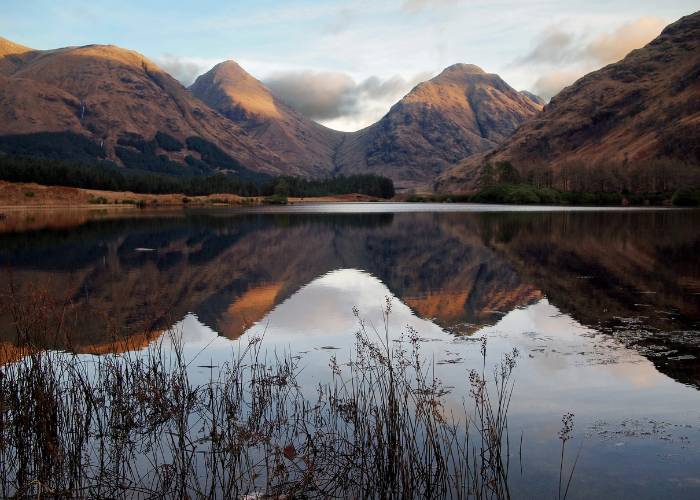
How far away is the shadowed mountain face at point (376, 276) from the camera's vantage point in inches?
758

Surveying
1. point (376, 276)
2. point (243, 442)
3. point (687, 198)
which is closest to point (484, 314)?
point (376, 276)

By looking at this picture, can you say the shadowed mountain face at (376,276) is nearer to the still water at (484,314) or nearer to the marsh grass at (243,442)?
the still water at (484,314)

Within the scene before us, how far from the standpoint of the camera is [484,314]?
22.5 meters

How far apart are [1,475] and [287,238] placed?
4889 centimetres

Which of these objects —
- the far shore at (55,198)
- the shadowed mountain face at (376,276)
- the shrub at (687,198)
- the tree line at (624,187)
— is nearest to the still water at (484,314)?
the shadowed mountain face at (376,276)

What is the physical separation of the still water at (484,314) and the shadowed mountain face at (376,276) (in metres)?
0.14

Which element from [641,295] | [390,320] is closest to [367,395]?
[390,320]

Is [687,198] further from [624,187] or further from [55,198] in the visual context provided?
[55,198]

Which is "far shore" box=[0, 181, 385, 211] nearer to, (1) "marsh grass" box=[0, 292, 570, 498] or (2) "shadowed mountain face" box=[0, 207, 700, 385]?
(2) "shadowed mountain face" box=[0, 207, 700, 385]

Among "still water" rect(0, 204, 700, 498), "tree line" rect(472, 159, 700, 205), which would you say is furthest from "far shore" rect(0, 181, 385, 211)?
"tree line" rect(472, 159, 700, 205)

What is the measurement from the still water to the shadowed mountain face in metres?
0.14

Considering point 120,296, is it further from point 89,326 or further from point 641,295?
point 641,295

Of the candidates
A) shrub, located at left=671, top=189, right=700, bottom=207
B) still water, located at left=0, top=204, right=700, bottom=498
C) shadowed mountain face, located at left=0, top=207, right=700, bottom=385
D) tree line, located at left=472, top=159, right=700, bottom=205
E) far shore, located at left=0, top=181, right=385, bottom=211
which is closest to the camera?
still water, located at left=0, top=204, right=700, bottom=498

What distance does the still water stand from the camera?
10703 millimetres
